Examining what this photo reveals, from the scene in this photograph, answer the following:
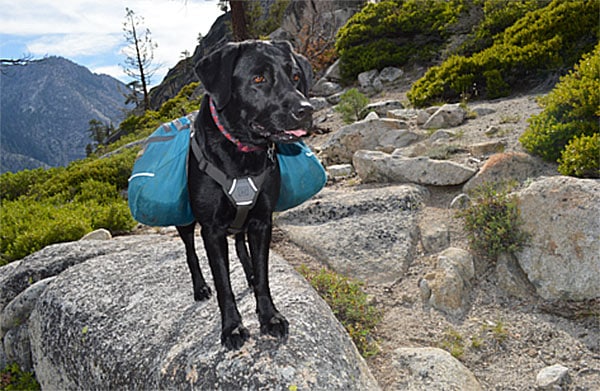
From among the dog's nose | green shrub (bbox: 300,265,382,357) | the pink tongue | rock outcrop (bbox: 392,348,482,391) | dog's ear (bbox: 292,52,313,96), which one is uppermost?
dog's ear (bbox: 292,52,313,96)

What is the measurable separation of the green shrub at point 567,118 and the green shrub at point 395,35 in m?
8.52

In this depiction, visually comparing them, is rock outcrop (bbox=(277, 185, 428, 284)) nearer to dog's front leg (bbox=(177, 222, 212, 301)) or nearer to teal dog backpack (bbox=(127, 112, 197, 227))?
dog's front leg (bbox=(177, 222, 212, 301))

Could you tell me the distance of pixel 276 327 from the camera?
282 centimetres

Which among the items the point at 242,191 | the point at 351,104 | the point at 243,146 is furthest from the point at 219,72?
the point at 351,104

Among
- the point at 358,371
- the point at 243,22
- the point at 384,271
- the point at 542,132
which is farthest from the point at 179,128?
the point at 243,22

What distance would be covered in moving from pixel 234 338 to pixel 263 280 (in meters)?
0.38

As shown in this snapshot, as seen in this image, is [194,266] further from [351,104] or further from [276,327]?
[351,104]

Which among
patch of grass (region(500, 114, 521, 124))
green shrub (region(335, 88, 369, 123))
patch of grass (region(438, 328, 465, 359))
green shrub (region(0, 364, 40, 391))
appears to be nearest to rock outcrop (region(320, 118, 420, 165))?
patch of grass (region(500, 114, 521, 124))

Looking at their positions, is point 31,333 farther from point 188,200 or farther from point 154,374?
point 188,200

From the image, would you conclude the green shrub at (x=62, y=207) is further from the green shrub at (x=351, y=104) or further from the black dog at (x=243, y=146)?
the black dog at (x=243, y=146)

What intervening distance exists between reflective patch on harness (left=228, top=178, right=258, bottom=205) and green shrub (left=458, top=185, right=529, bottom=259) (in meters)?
3.27

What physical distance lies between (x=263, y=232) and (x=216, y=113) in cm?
76

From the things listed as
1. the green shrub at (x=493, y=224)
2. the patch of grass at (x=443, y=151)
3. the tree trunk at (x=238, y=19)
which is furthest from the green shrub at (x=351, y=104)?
the green shrub at (x=493, y=224)

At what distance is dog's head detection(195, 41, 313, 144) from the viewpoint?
2.34 m
